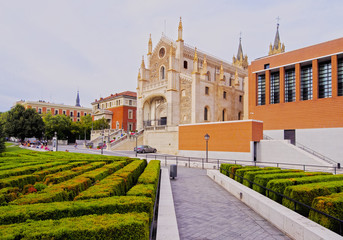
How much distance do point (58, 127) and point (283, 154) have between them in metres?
56.5

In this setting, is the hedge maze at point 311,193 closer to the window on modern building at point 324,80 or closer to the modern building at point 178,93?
the window on modern building at point 324,80

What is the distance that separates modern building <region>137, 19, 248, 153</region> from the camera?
127 feet

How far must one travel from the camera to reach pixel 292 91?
92.7ft

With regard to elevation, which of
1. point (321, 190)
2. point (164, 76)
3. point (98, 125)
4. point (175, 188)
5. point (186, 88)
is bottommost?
point (175, 188)

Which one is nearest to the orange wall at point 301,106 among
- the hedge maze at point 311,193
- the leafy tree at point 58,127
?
the hedge maze at point 311,193

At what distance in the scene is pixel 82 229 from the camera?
3727mm

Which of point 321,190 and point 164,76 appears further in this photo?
point 164,76

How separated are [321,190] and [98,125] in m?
60.4

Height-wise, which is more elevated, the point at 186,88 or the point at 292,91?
the point at 186,88

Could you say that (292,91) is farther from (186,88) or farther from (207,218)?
(207,218)

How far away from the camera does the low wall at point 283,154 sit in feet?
71.1

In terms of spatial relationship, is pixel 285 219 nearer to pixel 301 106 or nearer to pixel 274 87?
pixel 301 106

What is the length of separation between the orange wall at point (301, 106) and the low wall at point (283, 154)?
502cm

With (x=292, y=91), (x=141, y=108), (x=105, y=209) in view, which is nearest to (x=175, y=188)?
(x=105, y=209)
